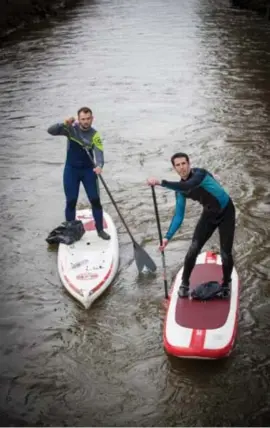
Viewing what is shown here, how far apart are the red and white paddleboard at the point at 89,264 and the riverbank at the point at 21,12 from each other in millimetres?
22687

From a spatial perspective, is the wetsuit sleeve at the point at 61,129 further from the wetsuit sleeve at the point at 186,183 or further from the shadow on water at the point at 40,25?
the shadow on water at the point at 40,25

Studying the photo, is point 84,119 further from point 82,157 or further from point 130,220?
point 130,220

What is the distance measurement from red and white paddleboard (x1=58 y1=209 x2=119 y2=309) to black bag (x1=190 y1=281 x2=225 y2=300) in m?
1.50

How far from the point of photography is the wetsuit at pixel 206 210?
5.69m

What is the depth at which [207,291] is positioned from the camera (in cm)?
644

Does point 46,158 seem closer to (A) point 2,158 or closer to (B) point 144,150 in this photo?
(A) point 2,158

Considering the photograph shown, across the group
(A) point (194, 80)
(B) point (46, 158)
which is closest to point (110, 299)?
(B) point (46, 158)

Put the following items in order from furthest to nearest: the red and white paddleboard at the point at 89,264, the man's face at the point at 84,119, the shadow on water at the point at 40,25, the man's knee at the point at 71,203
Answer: the shadow on water at the point at 40,25 < the man's knee at the point at 71,203 < the man's face at the point at 84,119 < the red and white paddleboard at the point at 89,264

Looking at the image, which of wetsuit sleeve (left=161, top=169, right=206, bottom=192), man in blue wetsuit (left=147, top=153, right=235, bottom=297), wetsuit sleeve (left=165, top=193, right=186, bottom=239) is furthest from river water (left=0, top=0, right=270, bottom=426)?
wetsuit sleeve (left=161, top=169, right=206, bottom=192)

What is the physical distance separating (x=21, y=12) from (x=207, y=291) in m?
29.4

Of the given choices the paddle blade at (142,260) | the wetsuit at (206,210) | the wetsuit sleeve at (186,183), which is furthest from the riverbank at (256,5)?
the wetsuit sleeve at (186,183)

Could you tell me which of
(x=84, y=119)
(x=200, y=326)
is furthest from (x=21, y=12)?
(x=200, y=326)

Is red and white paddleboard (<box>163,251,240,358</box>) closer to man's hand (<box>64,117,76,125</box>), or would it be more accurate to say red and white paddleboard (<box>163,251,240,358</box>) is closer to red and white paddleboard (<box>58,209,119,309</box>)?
red and white paddleboard (<box>58,209,119,309</box>)

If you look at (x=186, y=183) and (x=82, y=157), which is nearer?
(x=186, y=183)
